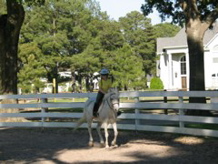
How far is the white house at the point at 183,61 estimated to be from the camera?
49438mm

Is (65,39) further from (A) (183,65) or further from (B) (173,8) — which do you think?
(B) (173,8)

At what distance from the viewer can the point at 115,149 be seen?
31.8 feet

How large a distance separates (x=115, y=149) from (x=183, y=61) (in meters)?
43.6

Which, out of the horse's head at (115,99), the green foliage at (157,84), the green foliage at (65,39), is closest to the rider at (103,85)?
the horse's head at (115,99)

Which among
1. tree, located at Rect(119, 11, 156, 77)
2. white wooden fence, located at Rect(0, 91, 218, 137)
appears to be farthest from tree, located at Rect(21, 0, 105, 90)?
white wooden fence, located at Rect(0, 91, 218, 137)

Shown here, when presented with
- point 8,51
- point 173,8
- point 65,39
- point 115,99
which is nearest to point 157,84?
point 65,39

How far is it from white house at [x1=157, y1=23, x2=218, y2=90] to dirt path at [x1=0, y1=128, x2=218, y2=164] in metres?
37.7

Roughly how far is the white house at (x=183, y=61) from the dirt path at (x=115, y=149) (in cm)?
3772

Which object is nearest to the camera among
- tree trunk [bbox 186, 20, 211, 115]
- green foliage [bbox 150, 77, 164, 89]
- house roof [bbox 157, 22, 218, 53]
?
tree trunk [bbox 186, 20, 211, 115]

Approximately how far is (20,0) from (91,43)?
1916 inches

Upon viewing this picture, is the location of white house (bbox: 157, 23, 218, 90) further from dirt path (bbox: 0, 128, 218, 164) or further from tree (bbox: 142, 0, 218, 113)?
dirt path (bbox: 0, 128, 218, 164)

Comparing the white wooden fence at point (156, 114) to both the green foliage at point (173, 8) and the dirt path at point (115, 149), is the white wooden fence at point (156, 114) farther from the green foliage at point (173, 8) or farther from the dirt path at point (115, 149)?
the green foliage at point (173, 8)

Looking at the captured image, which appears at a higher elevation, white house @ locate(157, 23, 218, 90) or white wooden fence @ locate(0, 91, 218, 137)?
white house @ locate(157, 23, 218, 90)

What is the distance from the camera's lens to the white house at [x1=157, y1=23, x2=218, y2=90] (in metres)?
49.4
